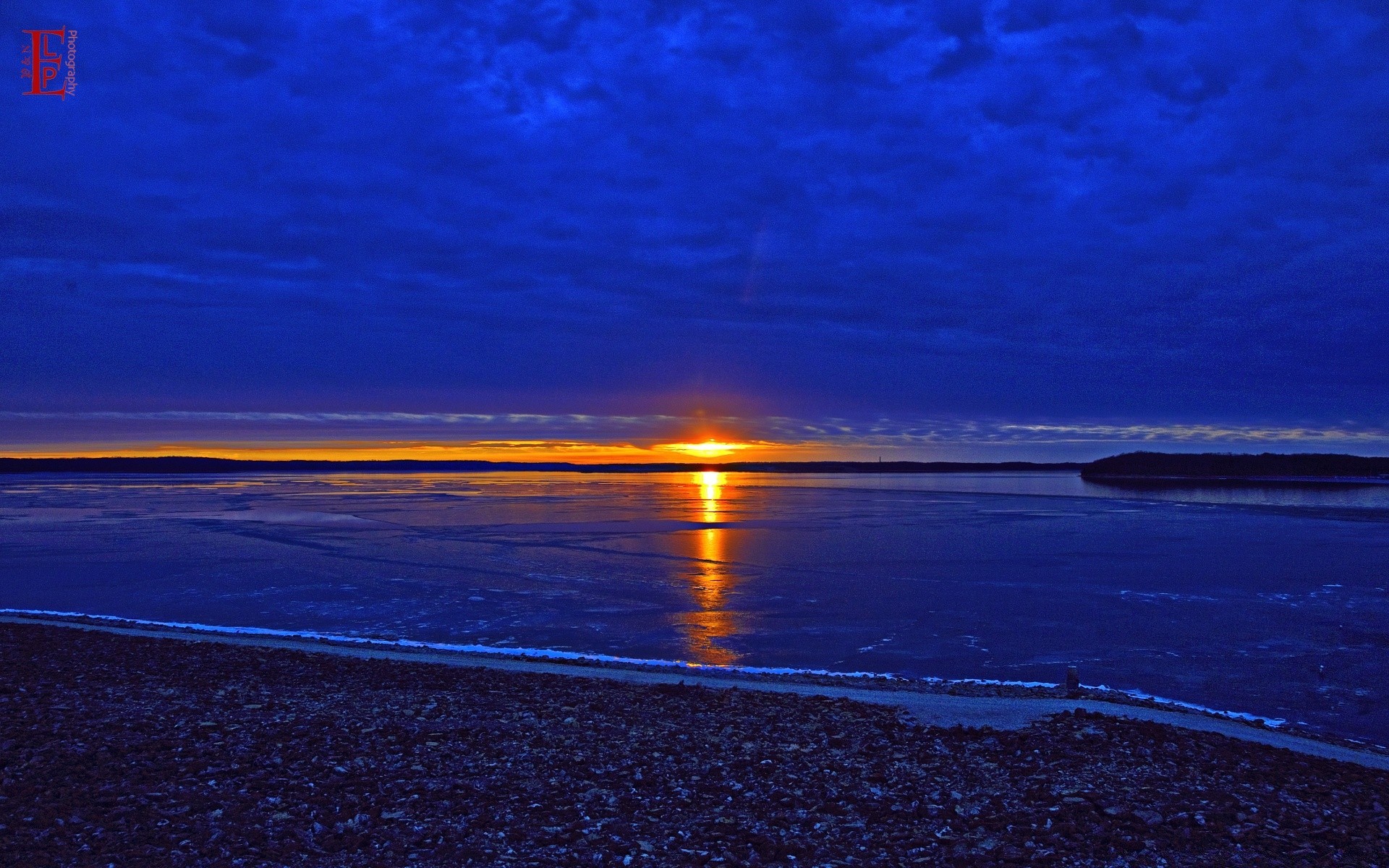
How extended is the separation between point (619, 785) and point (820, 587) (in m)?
11.0

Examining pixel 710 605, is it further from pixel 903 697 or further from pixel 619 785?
pixel 619 785

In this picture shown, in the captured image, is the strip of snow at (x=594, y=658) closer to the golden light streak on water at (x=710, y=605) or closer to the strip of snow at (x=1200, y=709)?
the strip of snow at (x=1200, y=709)

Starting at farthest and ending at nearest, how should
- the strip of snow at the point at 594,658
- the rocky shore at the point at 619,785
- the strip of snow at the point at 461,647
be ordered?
the strip of snow at the point at 461,647 < the strip of snow at the point at 594,658 < the rocky shore at the point at 619,785

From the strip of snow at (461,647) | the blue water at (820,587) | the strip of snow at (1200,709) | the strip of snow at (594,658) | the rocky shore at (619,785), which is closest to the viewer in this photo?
the rocky shore at (619,785)

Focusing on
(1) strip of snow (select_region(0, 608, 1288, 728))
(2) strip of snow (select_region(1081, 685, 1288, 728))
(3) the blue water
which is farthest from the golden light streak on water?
(2) strip of snow (select_region(1081, 685, 1288, 728))

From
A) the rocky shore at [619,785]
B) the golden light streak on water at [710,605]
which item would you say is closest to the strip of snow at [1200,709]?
the rocky shore at [619,785]

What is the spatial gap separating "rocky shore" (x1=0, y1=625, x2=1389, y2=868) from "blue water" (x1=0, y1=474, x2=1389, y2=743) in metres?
3.25

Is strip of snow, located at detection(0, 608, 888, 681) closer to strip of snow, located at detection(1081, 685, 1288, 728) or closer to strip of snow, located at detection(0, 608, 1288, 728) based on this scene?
strip of snow, located at detection(0, 608, 1288, 728)

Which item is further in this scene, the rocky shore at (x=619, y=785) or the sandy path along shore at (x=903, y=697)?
the sandy path along shore at (x=903, y=697)

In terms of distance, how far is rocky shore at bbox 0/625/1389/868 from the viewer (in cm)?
508

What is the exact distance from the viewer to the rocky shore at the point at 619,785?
508cm

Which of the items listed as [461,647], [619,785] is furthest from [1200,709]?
[461,647]

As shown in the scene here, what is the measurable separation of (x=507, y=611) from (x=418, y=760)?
7.81 m

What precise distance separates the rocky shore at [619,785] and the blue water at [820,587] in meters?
3.25
